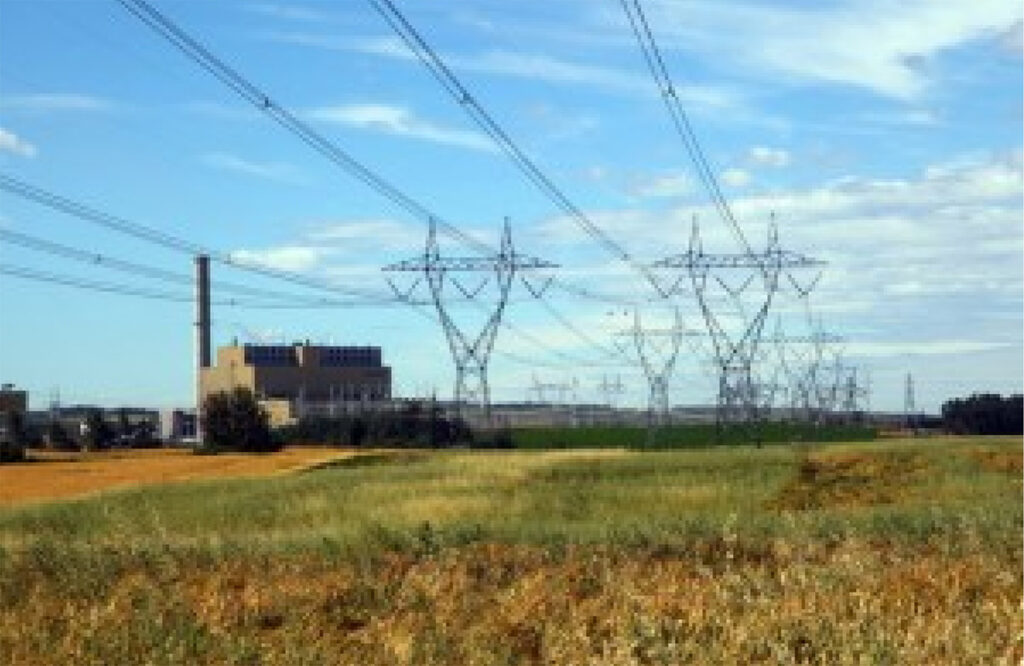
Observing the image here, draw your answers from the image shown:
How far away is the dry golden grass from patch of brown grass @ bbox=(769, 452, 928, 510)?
2521 centimetres

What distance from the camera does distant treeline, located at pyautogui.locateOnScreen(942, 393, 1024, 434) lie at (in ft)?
572

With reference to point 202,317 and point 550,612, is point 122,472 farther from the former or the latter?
point 202,317

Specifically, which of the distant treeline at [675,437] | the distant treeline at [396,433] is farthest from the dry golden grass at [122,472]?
the distant treeline at [675,437]

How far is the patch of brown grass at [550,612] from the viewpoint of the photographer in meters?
9.59

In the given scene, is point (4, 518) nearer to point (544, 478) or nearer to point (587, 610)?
point (544, 478)

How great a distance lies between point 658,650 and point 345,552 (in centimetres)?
1187

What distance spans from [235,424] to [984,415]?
308 feet

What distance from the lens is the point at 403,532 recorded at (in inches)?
883

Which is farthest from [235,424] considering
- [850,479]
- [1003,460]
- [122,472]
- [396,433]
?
[1003,460]

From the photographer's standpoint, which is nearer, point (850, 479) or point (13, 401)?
point (850, 479)

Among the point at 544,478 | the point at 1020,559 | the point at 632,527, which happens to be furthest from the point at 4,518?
the point at 1020,559

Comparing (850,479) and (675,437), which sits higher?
(675,437)

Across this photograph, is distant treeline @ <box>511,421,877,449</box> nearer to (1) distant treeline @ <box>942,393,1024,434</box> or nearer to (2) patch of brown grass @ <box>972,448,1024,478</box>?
(1) distant treeline @ <box>942,393,1024,434</box>

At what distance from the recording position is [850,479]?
2229 inches
